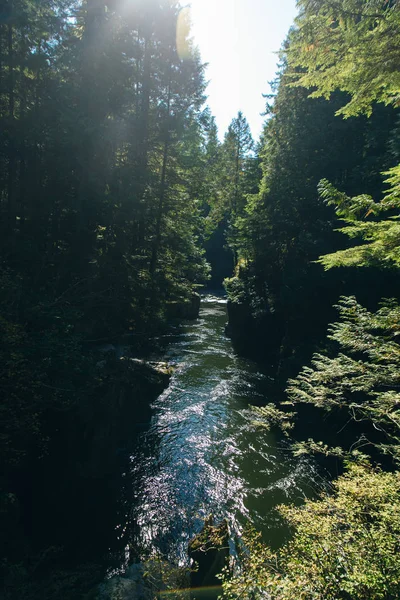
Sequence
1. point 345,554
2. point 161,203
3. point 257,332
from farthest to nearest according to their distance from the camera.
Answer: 1. point 257,332
2. point 161,203
3. point 345,554

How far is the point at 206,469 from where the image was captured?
9953 mm

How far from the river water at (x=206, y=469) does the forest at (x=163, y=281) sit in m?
0.39

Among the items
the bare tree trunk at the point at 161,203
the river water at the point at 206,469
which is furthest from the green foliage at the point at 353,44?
the bare tree trunk at the point at 161,203

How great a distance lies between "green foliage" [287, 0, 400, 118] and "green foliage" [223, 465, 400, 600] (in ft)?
22.7

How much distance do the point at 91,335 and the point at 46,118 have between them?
9578 millimetres

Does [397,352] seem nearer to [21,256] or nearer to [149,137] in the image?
[21,256]

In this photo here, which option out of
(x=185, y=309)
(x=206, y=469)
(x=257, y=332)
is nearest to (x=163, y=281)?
(x=206, y=469)

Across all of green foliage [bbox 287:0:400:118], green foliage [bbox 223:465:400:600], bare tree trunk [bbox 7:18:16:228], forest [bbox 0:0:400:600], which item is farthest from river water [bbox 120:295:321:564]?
bare tree trunk [bbox 7:18:16:228]

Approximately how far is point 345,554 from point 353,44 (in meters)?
7.65

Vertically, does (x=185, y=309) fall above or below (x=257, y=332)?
above

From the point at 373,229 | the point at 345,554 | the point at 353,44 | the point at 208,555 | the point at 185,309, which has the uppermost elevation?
the point at 353,44

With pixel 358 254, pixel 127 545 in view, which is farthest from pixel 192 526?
pixel 358 254

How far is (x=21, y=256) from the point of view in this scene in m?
10.9

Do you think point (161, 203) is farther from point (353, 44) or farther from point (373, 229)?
point (373, 229)
